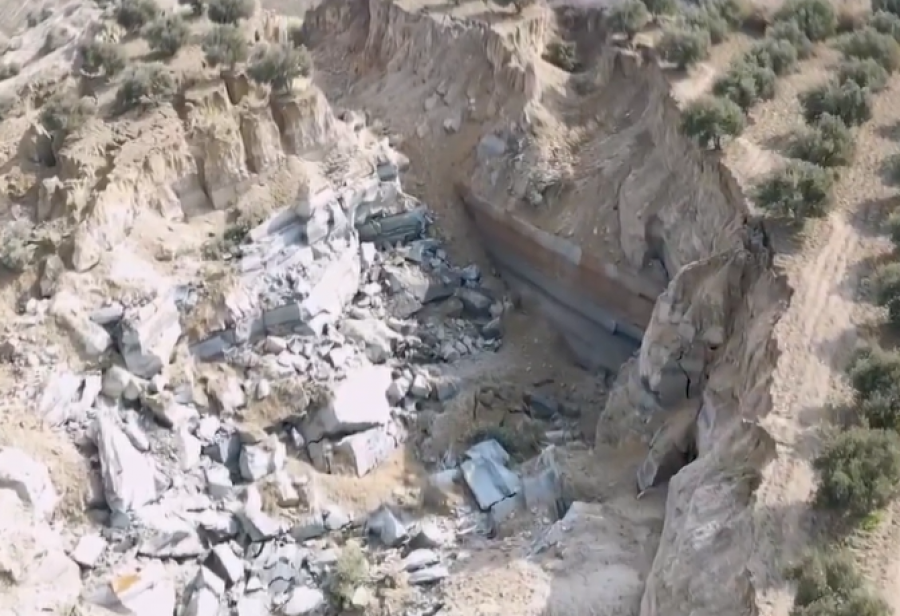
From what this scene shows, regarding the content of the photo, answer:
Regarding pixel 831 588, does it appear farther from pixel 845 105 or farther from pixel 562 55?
pixel 562 55

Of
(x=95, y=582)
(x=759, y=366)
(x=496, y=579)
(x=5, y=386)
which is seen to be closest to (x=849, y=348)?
(x=759, y=366)

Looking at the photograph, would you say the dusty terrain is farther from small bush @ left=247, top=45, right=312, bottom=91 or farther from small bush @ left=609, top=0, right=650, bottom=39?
small bush @ left=609, top=0, right=650, bottom=39

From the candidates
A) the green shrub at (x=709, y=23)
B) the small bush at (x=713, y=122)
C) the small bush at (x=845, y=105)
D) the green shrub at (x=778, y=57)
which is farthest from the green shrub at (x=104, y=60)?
the small bush at (x=845, y=105)

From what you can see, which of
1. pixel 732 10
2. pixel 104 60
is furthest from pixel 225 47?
pixel 732 10

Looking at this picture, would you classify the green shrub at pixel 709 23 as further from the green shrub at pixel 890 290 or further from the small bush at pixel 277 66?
the small bush at pixel 277 66

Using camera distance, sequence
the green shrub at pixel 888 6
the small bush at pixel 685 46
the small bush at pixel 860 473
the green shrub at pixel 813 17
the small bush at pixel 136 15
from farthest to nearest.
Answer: the small bush at pixel 136 15, the green shrub at pixel 888 6, the green shrub at pixel 813 17, the small bush at pixel 685 46, the small bush at pixel 860 473

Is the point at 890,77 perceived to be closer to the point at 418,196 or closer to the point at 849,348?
the point at 849,348

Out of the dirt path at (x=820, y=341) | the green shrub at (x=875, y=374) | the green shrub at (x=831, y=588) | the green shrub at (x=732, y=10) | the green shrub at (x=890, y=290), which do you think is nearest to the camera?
the green shrub at (x=831, y=588)
